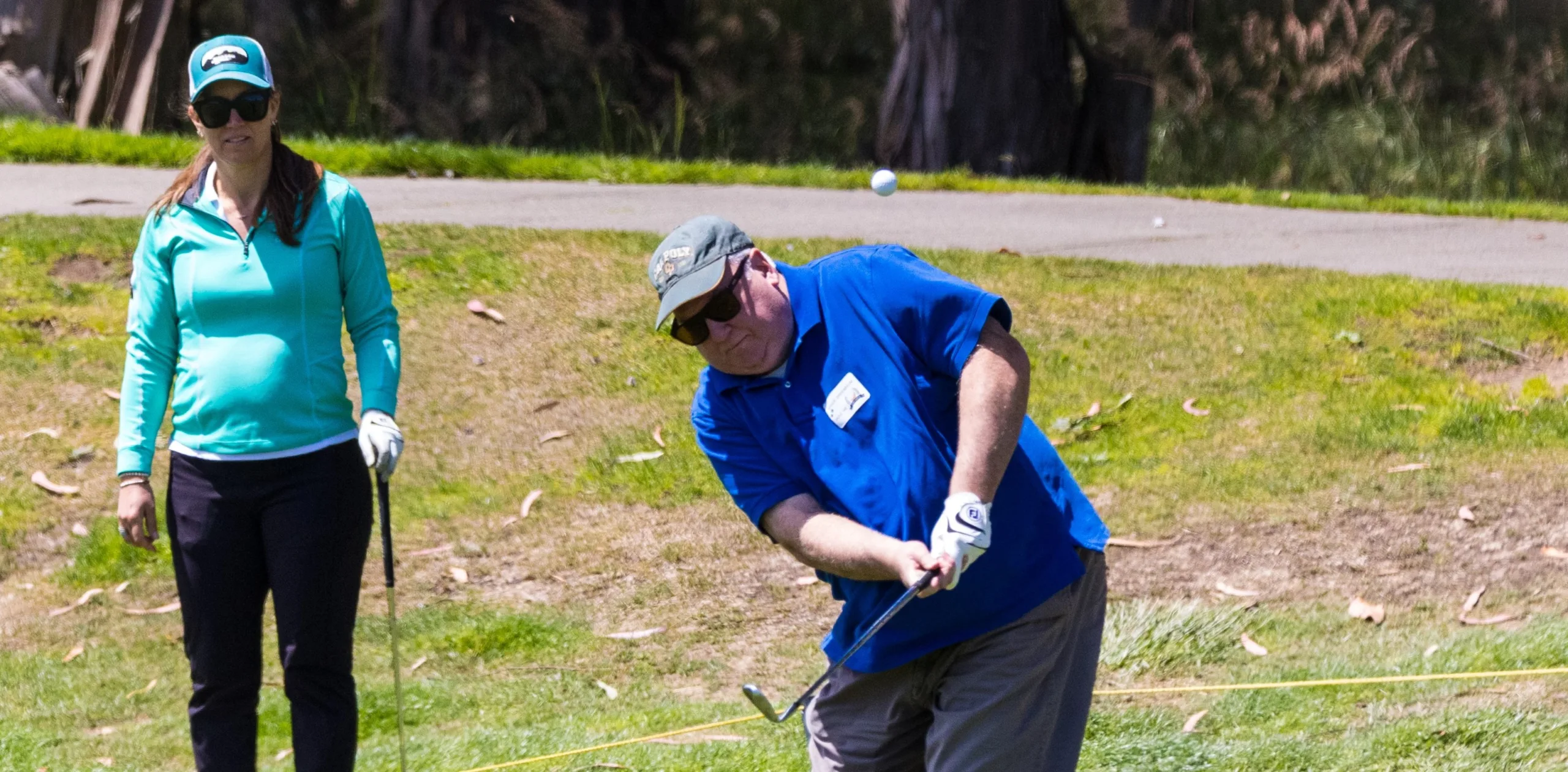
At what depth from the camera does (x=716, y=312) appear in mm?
3258

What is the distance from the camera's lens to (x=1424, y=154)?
48.1ft

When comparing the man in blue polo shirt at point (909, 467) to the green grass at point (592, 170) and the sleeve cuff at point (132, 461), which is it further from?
the green grass at point (592, 170)

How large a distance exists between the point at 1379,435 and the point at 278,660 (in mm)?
4558

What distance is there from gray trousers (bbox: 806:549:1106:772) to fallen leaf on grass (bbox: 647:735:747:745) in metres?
1.80

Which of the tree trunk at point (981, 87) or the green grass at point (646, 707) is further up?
the tree trunk at point (981, 87)

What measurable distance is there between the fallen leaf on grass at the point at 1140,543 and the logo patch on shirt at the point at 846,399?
3.88 metres

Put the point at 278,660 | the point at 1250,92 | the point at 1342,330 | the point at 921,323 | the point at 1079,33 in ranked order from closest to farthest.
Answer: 1. the point at 921,323
2. the point at 278,660
3. the point at 1342,330
4. the point at 1079,33
5. the point at 1250,92

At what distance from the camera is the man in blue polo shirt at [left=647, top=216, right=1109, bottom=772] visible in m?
3.24

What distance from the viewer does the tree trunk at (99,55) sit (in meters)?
13.2

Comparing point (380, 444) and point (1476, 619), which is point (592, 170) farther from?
point (380, 444)

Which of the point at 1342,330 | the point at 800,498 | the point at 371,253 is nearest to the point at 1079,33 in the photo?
the point at 1342,330

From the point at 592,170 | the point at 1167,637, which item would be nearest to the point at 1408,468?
the point at 1167,637

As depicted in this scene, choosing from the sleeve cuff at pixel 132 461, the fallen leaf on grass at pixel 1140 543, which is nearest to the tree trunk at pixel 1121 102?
the fallen leaf on grass at pixel 1140 543

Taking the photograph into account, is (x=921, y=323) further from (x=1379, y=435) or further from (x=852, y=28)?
(x=852, y=28)
